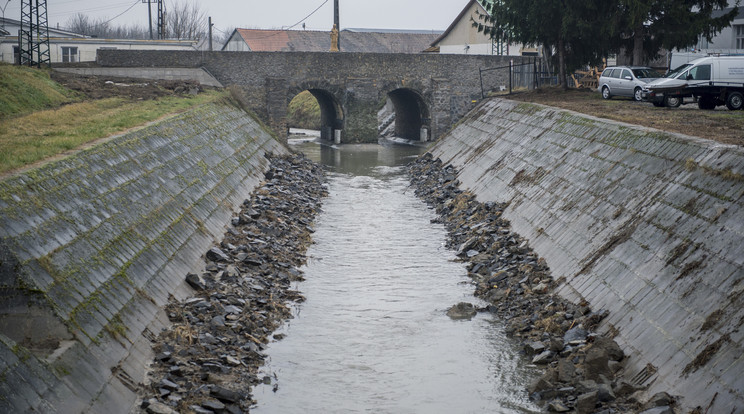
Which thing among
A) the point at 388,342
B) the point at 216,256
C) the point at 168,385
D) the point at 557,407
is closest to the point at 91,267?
the point at 168,385

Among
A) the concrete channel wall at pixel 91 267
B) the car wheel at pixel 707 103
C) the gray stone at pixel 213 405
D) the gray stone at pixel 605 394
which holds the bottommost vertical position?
the gray stone at pixel 213 405

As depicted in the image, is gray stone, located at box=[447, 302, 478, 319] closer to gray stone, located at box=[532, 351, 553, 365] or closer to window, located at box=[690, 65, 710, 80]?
gray stone, located at box=[532, 351, 553, 365]

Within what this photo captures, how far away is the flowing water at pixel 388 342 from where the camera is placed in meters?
12.3

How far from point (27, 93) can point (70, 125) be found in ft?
31.0

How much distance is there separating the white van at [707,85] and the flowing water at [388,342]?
11.3 meters

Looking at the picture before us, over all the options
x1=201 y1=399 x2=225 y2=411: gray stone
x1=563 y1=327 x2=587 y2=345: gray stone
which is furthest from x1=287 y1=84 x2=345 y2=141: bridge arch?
x1=201 y1=399 x2=225 y2=411: gray stone

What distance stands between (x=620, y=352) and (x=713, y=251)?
6.90 ft

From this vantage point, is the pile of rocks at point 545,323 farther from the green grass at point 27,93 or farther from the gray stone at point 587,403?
the green grass at point 27,93

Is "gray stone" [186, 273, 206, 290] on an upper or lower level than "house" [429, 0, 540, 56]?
lower

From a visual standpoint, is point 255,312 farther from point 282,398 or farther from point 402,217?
point 402,217

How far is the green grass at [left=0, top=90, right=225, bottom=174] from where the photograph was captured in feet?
49.6

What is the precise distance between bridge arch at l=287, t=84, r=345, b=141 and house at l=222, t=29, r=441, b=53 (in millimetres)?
24286

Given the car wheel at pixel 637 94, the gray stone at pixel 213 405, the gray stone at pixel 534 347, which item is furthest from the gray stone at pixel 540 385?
the car wheel at pixel 637 94

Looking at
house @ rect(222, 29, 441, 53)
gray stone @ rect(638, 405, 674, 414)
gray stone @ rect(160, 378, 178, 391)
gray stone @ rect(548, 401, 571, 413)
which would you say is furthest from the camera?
house @ rect(222, 29, 441, 53)
